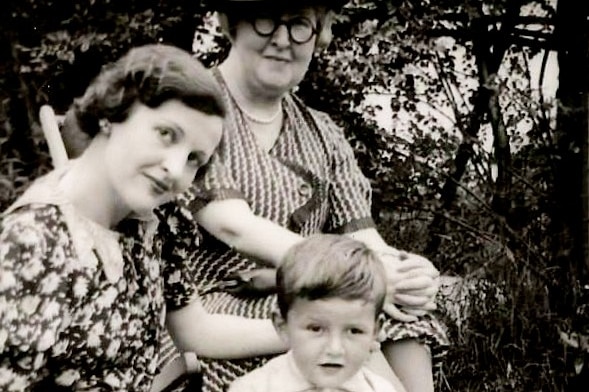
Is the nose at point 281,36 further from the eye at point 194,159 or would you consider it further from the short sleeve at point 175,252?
the eye at point 194,159

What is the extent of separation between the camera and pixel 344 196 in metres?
3.05

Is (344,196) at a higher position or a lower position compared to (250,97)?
lower

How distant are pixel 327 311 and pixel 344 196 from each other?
70cm

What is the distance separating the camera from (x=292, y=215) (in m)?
2.91

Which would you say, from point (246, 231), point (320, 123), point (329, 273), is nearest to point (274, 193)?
point (246, 231)

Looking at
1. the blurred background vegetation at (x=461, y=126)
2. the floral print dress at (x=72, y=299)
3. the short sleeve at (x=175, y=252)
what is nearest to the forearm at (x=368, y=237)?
the short sleeve at (x=175, y=252)

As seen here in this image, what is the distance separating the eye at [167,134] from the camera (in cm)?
215

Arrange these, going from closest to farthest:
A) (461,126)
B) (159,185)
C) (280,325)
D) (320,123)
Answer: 1. (159,185)
2. (280,325)
3. (320,123)
4. (461,126)

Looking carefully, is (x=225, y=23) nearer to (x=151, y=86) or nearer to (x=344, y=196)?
(x=344, y=196)

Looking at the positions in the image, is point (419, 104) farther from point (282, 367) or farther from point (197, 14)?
point (282, 367)

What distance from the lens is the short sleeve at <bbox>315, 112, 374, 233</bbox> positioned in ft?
9.98

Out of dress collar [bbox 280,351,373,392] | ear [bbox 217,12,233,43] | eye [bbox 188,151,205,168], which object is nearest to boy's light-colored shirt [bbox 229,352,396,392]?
dress collar [bbox 280,351,373,392]

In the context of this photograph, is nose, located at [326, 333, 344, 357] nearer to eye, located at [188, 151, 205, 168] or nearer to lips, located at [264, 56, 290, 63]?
eye, located at [188, 151, 205, 168]

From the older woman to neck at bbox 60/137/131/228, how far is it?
0.58 m
